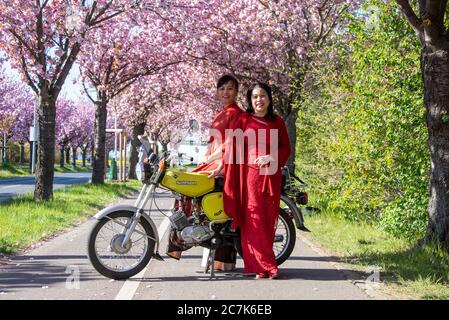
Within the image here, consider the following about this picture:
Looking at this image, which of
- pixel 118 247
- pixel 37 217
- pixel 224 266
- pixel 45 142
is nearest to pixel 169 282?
pixel 118 247

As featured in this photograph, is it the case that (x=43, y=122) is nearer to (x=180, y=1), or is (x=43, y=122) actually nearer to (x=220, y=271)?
(x=180, y=1)

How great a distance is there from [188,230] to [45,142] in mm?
10149

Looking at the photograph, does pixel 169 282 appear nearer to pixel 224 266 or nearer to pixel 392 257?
pixel 224 266

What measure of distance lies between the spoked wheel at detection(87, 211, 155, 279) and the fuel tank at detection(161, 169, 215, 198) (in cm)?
48

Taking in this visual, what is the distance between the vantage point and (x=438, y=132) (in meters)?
7.35

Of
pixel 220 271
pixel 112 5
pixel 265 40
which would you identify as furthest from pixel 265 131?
pixel 265 40

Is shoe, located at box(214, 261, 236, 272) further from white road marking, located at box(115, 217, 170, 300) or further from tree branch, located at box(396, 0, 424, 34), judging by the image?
tree branch, located at box(396, 0, 424, 34)

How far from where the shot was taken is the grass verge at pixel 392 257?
5.76m

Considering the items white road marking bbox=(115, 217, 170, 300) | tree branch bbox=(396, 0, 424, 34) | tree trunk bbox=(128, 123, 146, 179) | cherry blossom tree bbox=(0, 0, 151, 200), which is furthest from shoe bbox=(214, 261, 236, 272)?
tree trunk bbox=(128, 123, 146, 179)

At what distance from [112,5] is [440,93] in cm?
1030

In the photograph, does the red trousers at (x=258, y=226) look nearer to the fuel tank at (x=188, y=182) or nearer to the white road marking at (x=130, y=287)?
the fuel tank at (x=188, y=182)

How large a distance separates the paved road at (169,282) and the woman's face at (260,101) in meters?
1.80

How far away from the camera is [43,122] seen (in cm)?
1545

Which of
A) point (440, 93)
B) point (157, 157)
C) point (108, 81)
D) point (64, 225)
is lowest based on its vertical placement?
point (64, 225)
